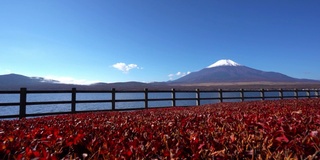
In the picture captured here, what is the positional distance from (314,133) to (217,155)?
1001 mm

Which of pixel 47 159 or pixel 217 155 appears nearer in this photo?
pixel 47 159

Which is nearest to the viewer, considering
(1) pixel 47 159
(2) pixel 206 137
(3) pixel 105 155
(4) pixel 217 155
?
(1) pixel 47 159

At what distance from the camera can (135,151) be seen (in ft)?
6.00

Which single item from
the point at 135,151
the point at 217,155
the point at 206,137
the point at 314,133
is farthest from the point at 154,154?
the point at 314,133

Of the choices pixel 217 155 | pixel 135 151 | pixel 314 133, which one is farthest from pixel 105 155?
pixel 314 133

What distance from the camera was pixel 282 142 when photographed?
2127mm

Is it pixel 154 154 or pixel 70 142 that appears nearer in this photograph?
pixel 154 154

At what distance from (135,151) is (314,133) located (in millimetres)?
1536

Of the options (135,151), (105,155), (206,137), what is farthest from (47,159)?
(206,137)

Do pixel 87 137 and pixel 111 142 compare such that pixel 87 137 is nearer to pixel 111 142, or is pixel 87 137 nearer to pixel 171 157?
pixel 111 142

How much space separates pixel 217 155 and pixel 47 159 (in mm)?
1123

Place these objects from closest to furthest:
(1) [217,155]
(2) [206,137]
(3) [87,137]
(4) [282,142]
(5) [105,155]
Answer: (1) [217,155]
(5) [105,155]
(4) [282,142]
(2) [206,137]
(3) [87,137]

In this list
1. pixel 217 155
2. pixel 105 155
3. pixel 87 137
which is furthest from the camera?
pixel 87 137

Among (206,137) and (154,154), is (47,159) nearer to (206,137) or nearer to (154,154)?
(154,154)
